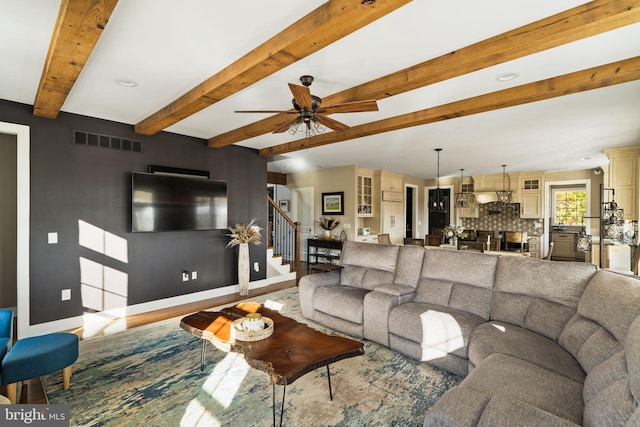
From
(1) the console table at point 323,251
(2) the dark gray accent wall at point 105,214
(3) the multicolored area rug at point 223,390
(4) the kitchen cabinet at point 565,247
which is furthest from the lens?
(4) the kitchen cabinet at point 565,247

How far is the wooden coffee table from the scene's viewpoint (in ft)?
6.14

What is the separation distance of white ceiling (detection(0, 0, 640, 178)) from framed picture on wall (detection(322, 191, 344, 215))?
9.76 feet

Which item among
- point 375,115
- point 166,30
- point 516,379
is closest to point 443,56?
point 375,115

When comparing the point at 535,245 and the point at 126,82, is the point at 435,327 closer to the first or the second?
the point at 126,82

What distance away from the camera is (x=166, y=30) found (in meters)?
2.03

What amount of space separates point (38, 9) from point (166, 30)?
0.70m

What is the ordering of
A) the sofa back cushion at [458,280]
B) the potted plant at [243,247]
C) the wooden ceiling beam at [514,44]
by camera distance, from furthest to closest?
the potted plant at [243,247], the sofa back cushion at [458,280], the wooden ceiling beam at [514,44]

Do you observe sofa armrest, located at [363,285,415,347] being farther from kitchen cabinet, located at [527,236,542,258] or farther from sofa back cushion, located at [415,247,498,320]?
A: kitchen cabinet, located at [527,236,542,258]

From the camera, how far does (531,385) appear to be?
5.48 feet

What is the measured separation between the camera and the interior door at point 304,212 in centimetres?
823

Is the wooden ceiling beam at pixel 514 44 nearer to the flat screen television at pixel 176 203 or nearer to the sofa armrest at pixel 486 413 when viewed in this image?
the sofa armrest at pixel 486 413

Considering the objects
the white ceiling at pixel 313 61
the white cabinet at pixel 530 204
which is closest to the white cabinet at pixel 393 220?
the white cabinet at pixel 530 204

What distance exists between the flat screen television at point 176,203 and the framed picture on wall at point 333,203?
10.6 feet

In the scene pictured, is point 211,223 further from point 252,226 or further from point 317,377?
point 317,377
